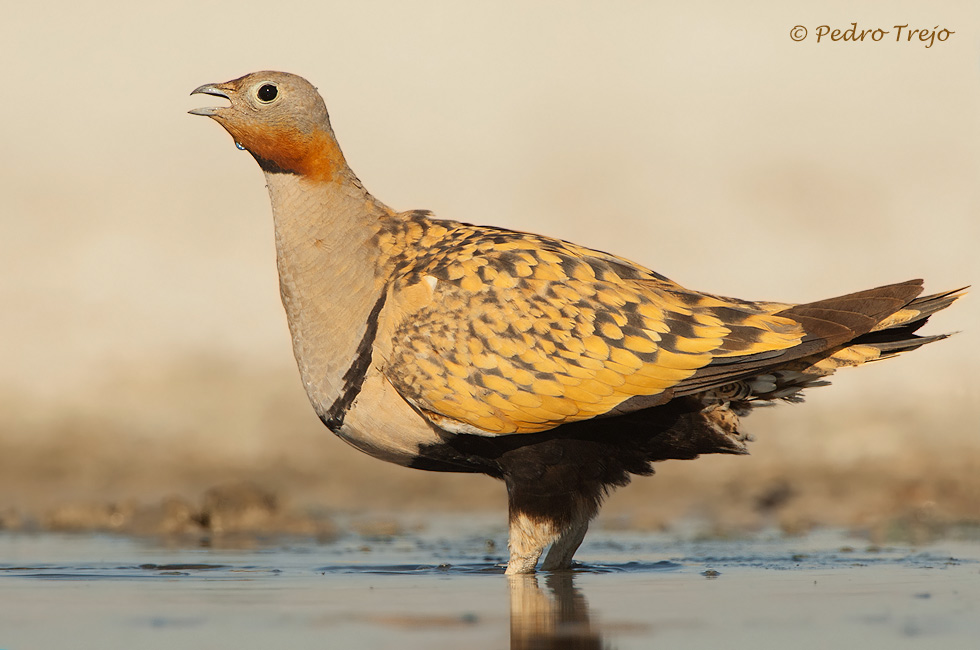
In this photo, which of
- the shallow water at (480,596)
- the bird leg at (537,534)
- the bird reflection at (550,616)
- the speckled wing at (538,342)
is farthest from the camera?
the bird leg at (537,534)

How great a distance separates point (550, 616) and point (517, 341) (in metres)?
1.68

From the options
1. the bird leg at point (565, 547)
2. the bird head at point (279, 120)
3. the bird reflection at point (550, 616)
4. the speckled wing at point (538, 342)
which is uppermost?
the bird head at point (279, 120)

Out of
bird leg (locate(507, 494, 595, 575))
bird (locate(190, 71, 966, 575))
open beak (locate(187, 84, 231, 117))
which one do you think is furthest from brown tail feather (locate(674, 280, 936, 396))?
open beak (locate(187, 84, 231, 117))

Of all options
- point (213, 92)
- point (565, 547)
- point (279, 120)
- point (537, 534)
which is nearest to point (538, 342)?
point (537, 534)

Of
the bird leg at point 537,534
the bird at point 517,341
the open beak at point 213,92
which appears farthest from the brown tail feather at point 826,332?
the open beak at point 213,92

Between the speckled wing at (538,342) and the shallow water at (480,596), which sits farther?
the speckled wing at (538,342)

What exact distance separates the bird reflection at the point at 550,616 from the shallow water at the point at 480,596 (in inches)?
0.4

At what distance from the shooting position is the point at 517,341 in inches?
289

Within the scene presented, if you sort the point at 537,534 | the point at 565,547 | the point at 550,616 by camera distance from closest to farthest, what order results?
1. the point at 550,616
2. the point at 537,534
3. the point at 565,547

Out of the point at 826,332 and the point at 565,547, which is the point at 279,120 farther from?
the point at 826,332

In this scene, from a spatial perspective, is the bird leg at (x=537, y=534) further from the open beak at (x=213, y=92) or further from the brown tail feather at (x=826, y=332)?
the open beak at (x=213, y=92)

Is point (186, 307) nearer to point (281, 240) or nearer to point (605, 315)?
point (281, 240)

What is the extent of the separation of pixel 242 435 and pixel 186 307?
2.01 meters

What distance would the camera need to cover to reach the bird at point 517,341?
7.33 m
